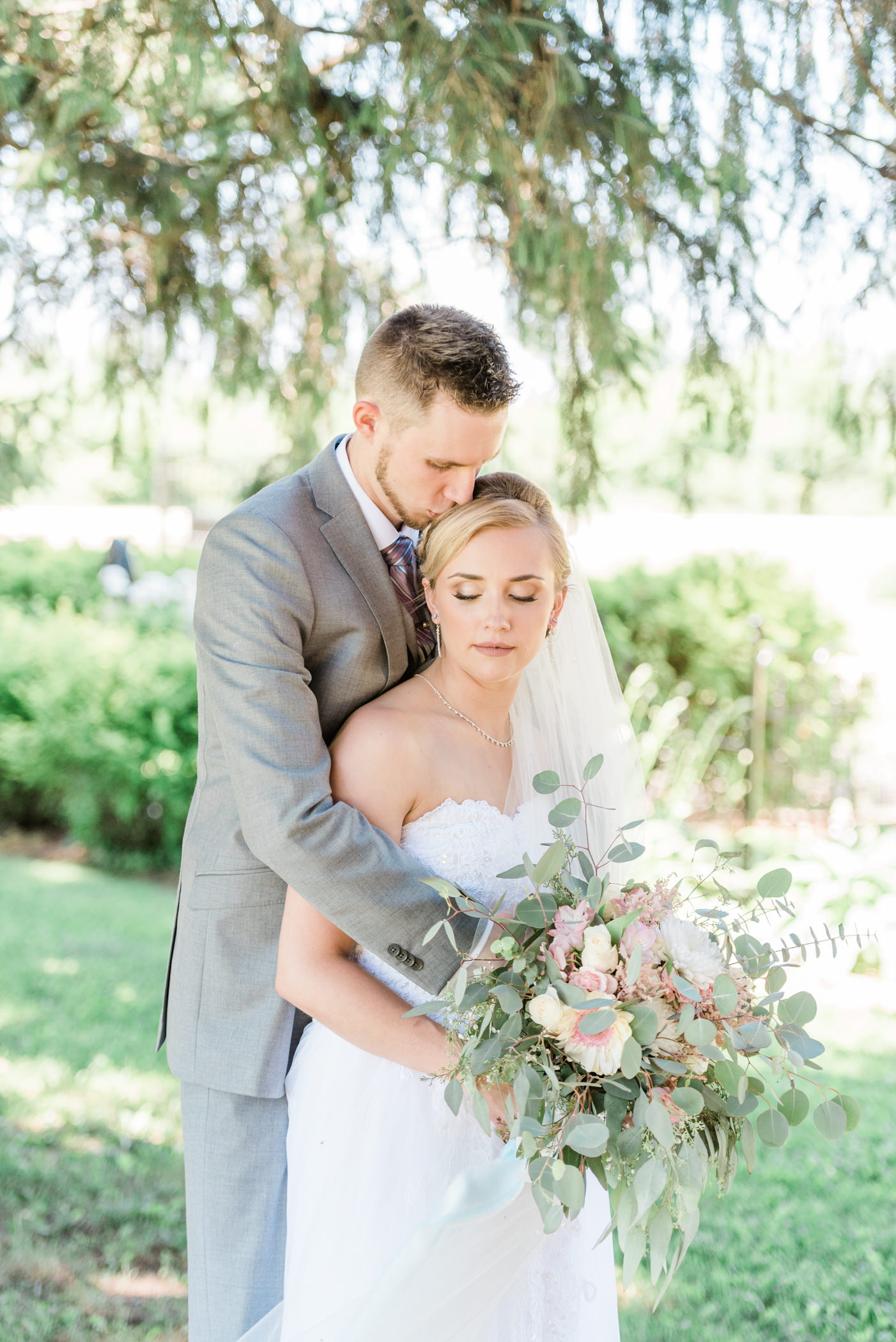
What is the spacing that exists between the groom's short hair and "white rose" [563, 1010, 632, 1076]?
1.23 metres

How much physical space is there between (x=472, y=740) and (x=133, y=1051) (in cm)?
381

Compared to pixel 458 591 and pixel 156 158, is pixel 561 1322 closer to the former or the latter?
pixel 458 591

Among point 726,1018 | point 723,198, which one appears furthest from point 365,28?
point 726,1018

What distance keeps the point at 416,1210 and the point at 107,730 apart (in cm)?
616

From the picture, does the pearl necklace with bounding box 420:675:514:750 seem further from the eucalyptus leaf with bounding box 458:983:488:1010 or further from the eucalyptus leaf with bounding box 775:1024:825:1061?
the eucalyptus leaf with bounding box 775:1024:825:1061

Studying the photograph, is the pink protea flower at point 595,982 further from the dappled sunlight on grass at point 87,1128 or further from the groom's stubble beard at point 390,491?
the dappled sunlight on grass at point 87,1128

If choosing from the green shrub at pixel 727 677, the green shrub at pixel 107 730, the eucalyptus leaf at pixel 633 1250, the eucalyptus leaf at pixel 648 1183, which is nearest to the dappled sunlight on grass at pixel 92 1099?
the green shrub at pixel 107 730

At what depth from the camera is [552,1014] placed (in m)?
1.67

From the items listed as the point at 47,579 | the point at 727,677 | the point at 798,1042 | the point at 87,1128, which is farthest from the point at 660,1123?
the point at 47,579

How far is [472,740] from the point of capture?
7.73 ft

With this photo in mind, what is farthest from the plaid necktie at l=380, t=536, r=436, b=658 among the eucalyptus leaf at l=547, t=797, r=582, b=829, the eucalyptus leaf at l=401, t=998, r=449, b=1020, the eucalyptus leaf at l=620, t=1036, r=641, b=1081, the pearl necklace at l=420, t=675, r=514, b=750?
the eucalyptus leaf at l=620, t=1036, r=641, b=1081

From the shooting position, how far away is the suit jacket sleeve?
6.44 ft

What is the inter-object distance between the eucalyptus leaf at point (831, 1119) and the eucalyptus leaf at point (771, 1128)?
2.1 inches

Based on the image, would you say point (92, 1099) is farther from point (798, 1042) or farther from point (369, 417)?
point (798, 1042)
